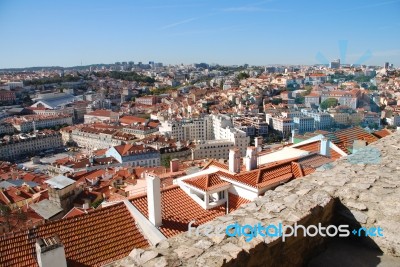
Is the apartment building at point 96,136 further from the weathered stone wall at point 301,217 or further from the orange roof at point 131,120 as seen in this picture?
the weathered stone wall at point 301,217

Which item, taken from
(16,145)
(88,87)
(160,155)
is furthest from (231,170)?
(88,87)

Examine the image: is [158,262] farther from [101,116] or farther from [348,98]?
[101,116]

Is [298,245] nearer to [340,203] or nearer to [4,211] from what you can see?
[340,203]

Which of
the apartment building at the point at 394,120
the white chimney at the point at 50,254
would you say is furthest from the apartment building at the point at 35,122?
the white chimney at the point at 50,254

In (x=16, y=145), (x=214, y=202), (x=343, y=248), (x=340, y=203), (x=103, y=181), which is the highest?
(x=340, y=203)

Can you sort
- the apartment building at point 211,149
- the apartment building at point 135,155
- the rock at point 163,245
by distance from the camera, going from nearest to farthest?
the rock at point 163,245 → the apartment building at point 135,155 → the apartment building at point 211,149

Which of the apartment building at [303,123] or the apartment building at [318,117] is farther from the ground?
the apartment building at [318,117]

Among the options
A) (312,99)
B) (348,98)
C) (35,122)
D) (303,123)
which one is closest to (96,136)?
(35,122)
